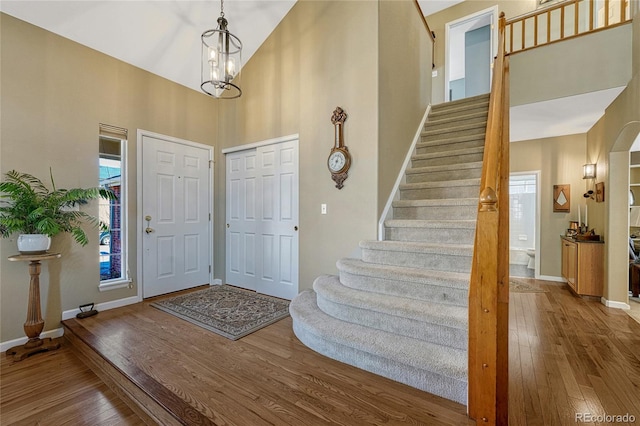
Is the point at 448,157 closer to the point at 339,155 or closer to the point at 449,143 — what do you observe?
the point at 449,143

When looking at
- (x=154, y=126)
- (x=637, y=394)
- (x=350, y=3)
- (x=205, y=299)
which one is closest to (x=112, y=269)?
(x=205, y=299)

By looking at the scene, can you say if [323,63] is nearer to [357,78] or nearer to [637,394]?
[357,78]

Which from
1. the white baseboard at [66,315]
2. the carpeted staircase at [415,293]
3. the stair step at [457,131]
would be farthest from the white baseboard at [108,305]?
the stair step at [457,131]

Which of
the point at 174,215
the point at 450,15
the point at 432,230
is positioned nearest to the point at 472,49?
the point at 450,15

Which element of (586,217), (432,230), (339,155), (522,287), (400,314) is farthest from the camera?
(586,217)

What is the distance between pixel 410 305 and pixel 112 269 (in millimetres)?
3423

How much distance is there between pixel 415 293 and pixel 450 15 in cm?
598

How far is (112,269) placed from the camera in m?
3.39

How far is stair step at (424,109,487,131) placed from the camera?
12.2ft

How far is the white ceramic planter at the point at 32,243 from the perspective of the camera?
2516mm

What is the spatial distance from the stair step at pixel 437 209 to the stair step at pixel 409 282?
31.3 inches

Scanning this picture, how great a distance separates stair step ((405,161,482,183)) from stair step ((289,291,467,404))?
2.01 meters

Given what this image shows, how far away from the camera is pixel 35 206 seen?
2.57 meters

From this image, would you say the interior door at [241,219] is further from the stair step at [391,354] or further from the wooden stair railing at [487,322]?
the wooden stair railing at [487,322]
